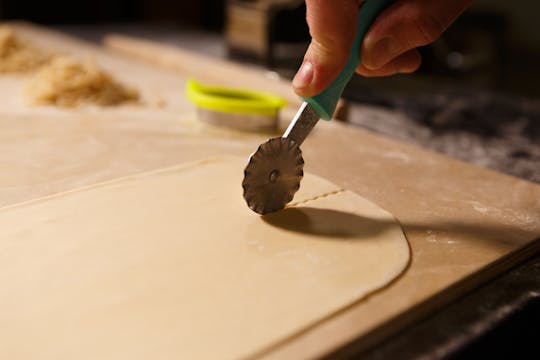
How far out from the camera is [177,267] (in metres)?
0.86

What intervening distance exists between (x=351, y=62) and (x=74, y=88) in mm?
1098

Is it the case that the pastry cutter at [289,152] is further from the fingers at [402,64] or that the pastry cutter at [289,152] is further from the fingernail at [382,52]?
the fingers at [402,64]

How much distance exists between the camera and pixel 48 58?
2314 millimetres

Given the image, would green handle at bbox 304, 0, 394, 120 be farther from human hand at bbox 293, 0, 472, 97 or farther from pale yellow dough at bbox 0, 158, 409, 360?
pale yellow dough at bbox 0, 158, 409, 360

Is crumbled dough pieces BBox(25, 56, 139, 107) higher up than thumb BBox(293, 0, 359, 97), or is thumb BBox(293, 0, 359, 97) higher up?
thumb BBox(293, 0, 359, 97)

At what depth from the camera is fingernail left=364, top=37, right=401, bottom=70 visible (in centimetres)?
100

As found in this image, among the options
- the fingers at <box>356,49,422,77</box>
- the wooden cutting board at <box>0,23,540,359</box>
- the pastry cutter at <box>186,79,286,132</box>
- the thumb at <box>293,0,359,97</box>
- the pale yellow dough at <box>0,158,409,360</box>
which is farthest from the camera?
the pastry cutter at <box>186,79,286,132</box>

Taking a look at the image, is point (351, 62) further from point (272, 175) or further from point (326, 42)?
point (272, 175)

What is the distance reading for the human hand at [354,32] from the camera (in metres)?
0.94

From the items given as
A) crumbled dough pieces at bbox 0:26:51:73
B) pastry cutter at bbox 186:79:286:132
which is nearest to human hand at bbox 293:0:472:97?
pastry cutter at bbox 186:79:286:132

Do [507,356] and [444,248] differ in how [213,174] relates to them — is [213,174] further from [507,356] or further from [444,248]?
[507,356]

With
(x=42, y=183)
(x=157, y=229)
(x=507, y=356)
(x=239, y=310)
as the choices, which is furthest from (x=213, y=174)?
(x=507, y=356)

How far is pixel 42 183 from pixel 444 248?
849 millimetres

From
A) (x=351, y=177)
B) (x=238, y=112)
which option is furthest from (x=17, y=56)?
(x=351, y=177)
